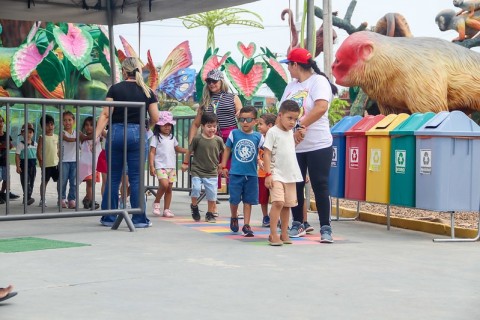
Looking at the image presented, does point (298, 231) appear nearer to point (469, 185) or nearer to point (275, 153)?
point (275, 153)

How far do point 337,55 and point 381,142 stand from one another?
7.67 metres

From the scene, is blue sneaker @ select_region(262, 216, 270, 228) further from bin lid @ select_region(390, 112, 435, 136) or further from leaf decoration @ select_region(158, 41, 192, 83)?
leaf decoration @ select_region(158, 41, 192, 83)

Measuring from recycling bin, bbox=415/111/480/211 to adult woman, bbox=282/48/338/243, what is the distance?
112 cm

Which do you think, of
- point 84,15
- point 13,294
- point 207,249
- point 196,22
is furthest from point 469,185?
point 196,22

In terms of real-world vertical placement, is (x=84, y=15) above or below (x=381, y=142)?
above

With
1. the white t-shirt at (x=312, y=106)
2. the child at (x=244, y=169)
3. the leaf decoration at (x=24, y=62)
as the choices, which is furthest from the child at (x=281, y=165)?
the leaf decoration at (x=24, y=62)

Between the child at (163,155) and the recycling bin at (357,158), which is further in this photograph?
the child at (163,155)

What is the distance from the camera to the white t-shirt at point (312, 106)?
27.3ft

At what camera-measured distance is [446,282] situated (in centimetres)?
614

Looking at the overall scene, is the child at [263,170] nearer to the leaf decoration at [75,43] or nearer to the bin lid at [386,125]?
the bin lid at [386,125]

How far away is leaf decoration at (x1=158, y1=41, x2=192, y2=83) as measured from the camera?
35.8 m

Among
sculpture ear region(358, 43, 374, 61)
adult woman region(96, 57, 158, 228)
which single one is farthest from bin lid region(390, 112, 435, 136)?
sculpture ear region(358, 43, 374, 61)

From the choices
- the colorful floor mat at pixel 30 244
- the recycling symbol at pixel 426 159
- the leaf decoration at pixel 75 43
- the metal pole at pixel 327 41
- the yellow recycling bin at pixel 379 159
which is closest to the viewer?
the colorful floor mat at pixel 30 244

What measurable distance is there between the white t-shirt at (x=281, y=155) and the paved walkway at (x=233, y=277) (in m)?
0.67
